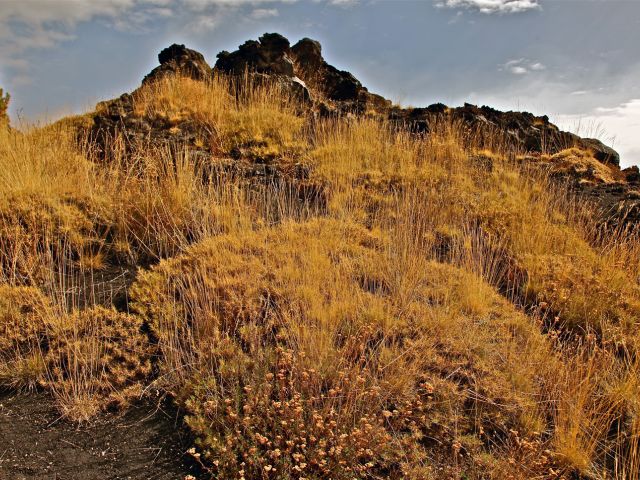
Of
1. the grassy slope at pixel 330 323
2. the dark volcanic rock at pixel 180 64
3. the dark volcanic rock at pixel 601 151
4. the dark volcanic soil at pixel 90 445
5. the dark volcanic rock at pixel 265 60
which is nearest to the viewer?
the dark volcanic soil at pixel 90 445

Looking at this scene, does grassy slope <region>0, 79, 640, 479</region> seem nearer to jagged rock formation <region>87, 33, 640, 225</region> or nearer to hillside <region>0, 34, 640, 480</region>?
hillside <region>0, 34, 640, 480</region>

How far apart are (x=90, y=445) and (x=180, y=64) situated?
40.3 feet

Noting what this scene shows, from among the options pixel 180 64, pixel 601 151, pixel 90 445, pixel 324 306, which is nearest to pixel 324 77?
pixel 180 64

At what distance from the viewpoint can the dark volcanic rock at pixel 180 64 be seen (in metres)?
13.8

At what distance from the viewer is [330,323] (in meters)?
4.82

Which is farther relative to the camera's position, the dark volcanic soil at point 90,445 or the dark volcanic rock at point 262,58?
the dark volcanic rock at point 262,58

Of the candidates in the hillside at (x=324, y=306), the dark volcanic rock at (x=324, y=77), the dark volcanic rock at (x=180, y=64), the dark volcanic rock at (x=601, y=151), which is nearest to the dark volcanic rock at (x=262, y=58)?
the dark volcanic rock at (x=180, y=64)

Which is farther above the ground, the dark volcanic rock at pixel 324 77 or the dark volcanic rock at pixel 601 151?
the dark volcanic rock at pixel 324 77

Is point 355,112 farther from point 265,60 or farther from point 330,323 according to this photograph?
point 330,323

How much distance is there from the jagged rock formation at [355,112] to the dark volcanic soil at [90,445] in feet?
23.6

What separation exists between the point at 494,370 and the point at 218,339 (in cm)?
251

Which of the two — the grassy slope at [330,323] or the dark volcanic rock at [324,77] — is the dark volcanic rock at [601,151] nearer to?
the dark volcanic rock at [324,77]

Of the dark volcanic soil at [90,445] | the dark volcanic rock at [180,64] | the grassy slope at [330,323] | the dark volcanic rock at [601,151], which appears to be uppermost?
the dark volcanic rock at [180,64]

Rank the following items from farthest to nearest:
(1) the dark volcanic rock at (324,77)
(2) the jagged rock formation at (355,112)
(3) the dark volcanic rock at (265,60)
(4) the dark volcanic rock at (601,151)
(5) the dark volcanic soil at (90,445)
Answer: (1) the dark volcanic rock at (324,77)
(4) the dark volcanic rock at (601,151)
(3) the dark volcanic rock at (265,60)
(2) the jagged rock formation at (355,112)
(5) the dark volcanic soil at (90,445)
